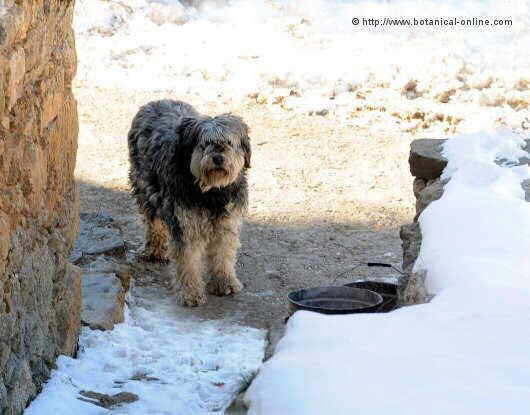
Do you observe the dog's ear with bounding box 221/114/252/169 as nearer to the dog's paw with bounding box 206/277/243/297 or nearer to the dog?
the dog

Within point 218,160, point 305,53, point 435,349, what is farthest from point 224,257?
point 305,53

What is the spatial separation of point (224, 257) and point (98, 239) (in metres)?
1.04

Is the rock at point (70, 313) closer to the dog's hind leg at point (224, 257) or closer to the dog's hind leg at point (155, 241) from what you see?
the dog's hind leg at point (224, 257)

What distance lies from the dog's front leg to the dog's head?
1.69 feet

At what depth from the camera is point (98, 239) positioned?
25.0ft

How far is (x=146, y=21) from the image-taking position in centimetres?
1395

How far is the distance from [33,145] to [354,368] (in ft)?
7.24

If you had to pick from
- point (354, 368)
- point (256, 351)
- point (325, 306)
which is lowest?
point (256, 351)

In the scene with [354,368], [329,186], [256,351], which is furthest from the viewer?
[329,186]

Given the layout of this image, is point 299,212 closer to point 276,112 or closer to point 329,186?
point 329,186

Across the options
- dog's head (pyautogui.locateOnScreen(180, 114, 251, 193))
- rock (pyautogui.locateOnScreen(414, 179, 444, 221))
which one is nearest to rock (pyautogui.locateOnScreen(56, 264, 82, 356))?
dog's head (pyautogui.locateOnScreen(180, 114, 251, 193))

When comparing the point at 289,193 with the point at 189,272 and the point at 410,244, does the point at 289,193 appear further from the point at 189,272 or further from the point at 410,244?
the point at 410,244

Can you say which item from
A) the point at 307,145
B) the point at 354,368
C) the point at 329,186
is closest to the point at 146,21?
the point at 307,145

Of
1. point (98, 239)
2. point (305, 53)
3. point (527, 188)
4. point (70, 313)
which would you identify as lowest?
point (98, 239)
